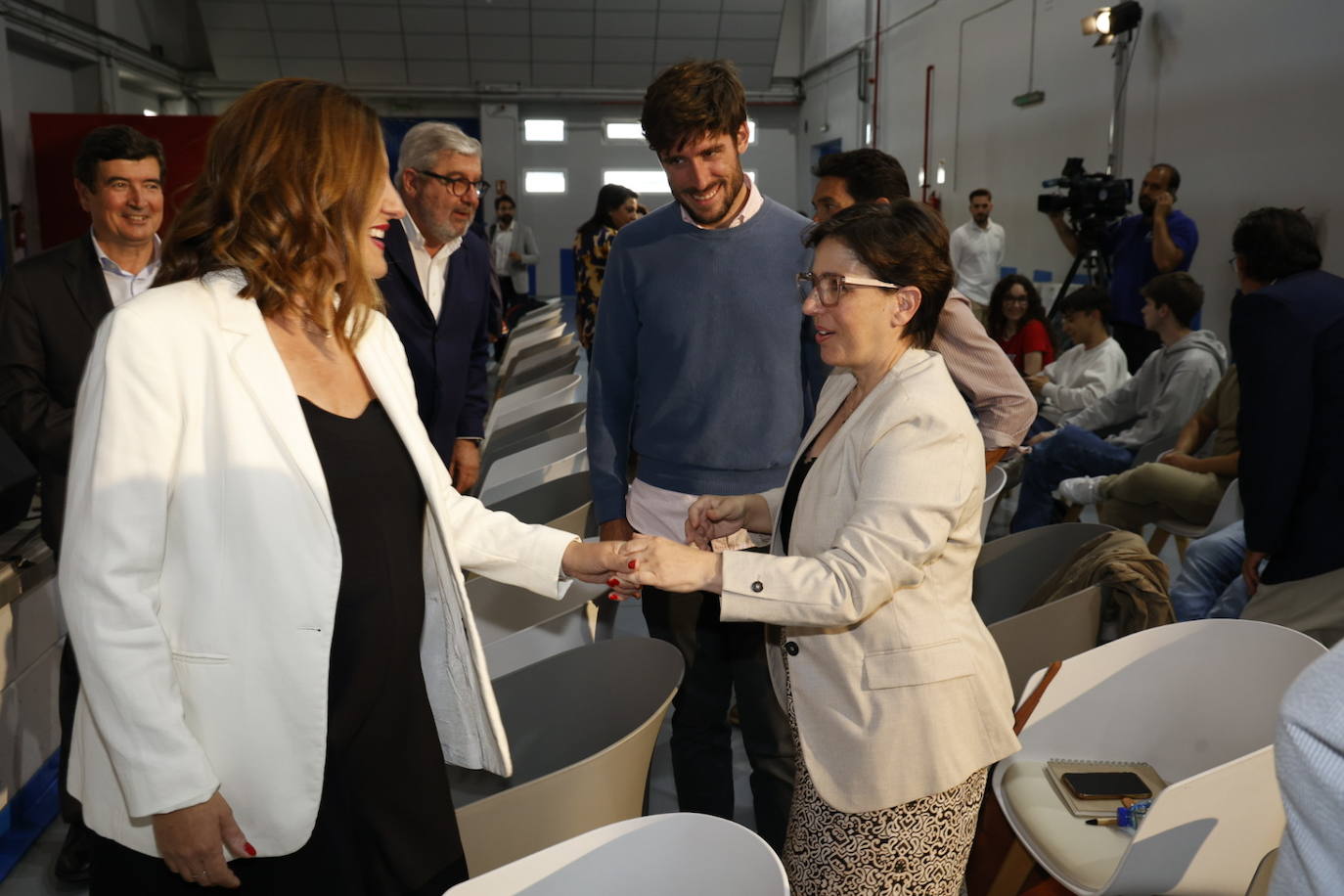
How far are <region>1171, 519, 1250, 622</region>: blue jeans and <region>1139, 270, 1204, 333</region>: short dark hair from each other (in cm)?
134

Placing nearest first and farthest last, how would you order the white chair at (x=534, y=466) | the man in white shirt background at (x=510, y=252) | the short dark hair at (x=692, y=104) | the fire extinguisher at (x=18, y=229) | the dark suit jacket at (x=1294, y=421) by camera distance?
the short dark hair at (x=692, y=104) < the dark suit jacket at (x=1294, y=421) < the white chair at (x=534, y=466) < the fire extinguisher at (x=18, y=229) < the man in white shirt background at (x=510, y=252)

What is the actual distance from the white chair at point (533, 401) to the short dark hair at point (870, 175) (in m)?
1.99

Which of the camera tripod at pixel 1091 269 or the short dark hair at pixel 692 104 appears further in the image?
the camera tripod at pixel 1091 269

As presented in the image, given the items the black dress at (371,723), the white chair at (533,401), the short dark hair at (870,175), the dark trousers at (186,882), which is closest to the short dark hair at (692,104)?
the short dark hair at (870,175)

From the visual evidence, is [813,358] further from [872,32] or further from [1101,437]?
[872,32]

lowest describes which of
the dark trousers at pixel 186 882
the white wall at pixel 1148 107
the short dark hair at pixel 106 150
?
the dark trousers at pixel 186 882

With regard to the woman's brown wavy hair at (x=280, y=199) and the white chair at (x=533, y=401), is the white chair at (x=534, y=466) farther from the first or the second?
the woman's brown wavy hair at (x=280, y=199)

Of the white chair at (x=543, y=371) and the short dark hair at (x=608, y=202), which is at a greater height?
the short dark hair at (x=608, y=202)

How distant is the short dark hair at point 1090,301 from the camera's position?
17.2ft

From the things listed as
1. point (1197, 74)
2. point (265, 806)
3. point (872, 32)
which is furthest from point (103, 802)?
point (872, 32)

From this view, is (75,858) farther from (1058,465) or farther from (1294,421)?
(1058,465)

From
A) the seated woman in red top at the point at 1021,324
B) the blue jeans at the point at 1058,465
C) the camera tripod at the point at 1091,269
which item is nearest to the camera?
the blue jeans at the point at 1058,465

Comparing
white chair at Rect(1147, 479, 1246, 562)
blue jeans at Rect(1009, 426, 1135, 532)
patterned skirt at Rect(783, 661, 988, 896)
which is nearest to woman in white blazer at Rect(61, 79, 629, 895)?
patterned skirt at Rect(783, 661, 988, 896)

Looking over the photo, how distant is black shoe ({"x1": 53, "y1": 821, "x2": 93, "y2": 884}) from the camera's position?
2369mm
